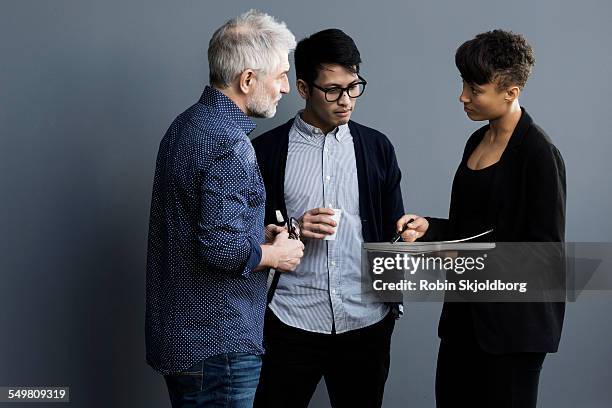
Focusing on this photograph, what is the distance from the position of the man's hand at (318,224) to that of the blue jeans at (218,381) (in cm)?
42

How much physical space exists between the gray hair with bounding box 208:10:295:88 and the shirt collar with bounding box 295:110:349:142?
15.9 inches

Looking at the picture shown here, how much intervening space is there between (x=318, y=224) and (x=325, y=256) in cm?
17

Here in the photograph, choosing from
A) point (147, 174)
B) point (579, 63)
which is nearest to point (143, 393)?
point (147, 174)

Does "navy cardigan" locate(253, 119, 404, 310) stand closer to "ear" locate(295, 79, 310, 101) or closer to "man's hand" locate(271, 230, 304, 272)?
"ear" locate(295, 79, 310, 101)

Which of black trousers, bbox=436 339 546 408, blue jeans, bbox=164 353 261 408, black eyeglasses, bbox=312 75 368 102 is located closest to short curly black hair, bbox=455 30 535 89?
black eyeglasses, bbox=312 75 368 102

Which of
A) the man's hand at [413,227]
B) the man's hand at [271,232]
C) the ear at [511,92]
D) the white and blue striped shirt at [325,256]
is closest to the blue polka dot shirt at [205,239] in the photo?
the man's hand at [271,232]

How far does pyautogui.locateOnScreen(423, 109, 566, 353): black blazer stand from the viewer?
6.63ft

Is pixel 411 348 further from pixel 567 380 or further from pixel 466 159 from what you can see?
pixel 466 159

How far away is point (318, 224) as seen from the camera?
2.23 m

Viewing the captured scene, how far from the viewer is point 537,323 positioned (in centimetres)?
207

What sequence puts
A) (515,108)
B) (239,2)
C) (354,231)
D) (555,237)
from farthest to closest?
(239,2), (354,231), (515,108), (555,237)

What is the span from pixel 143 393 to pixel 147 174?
2.35 ft

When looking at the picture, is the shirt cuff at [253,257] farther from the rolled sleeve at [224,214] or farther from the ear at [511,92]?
the ear at [511,92]

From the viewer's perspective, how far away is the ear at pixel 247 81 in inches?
78.6
